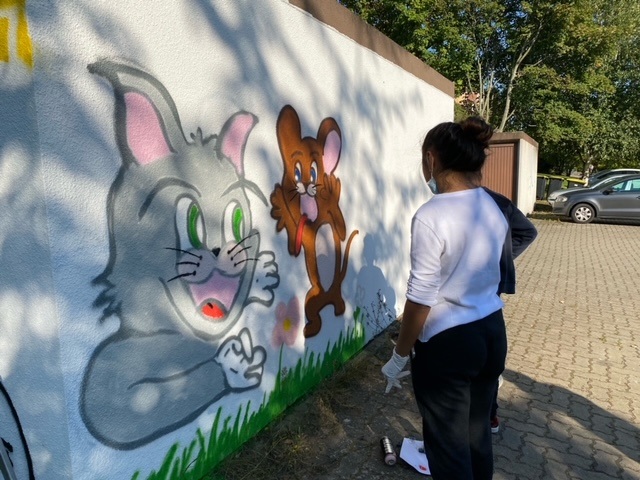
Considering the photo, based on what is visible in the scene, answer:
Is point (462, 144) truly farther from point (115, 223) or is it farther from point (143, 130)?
point (115, 223)

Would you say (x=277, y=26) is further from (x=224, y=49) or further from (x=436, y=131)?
(x=436, y=131)

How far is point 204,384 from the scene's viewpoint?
98.0 inches

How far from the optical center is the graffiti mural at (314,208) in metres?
3.07

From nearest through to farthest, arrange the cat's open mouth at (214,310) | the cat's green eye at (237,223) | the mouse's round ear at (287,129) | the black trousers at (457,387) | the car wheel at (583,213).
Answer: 1. the black trousers at (457,387)
2. the cat's open mouth at (214,310)
3. the cat's green eye at (237,223)
4. the mouse's round ear at (287,129)
5. the car wheel at (583,213)

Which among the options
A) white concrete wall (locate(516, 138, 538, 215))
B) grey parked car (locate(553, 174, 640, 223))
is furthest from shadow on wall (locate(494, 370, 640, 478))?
grey parked car (locate(553, 174, 640, 223))

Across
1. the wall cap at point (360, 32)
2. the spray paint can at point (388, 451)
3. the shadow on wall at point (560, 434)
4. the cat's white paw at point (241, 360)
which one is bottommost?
the shadow on wall at point (560, 434)

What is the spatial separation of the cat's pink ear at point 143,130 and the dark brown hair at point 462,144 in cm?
118

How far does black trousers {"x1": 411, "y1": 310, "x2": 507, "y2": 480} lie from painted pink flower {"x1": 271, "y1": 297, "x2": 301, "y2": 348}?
118 centimetres

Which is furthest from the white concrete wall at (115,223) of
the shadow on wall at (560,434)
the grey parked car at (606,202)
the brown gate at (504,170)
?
the grey parked car at (606,202)

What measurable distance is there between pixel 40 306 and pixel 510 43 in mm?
21598

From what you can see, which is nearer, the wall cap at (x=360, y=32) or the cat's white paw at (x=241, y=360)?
the cat's white paw at (x=241, y=360)

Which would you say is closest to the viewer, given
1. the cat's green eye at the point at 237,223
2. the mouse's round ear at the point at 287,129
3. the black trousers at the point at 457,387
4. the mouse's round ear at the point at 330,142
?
the black trousers at the point at 457,387

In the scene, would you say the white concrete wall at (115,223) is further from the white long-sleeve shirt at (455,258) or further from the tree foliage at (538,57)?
the tree foliage at (538,57)

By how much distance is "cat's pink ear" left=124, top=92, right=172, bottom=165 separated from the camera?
1.99 m
